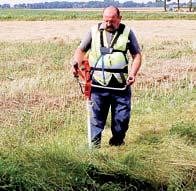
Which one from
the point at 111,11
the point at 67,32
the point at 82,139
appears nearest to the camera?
the point at 111,11

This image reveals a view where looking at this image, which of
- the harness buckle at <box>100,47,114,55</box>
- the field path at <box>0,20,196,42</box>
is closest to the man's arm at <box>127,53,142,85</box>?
the harness buckle at <box>100,47,114,55</box>

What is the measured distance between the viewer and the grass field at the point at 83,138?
15.1 ft

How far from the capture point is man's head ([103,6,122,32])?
5.58 m

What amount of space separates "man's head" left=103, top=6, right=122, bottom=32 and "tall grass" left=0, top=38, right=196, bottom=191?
4.44ft

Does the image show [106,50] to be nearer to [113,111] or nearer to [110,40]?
[110,40]

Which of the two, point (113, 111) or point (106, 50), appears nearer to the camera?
point (106, 50)

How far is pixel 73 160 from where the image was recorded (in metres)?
4.73

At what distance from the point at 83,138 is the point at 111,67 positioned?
108cm

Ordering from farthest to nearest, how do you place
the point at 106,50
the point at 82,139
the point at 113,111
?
the point at 82,139, the point at 113,111, the point at 106,50

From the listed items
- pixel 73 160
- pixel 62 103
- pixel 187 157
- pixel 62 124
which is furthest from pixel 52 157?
pixel 62 103

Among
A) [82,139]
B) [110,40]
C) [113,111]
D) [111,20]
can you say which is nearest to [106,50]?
[110,40]

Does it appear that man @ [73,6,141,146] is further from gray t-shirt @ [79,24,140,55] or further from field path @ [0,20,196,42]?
field path @ [0,20,196,42]

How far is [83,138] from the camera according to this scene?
20.9ft

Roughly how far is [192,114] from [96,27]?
8.22ft
